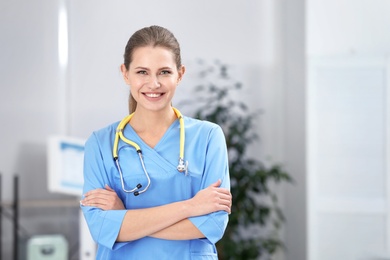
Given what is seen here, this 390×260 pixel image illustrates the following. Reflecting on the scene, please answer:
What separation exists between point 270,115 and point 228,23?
700 millimetres

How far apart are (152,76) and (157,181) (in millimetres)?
204

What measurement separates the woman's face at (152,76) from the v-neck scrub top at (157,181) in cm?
10

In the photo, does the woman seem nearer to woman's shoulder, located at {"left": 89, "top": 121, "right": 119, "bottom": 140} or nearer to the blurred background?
woman's shoulder, located at {"left": 89, "top": 121, "right": 119, "bottom": 140}

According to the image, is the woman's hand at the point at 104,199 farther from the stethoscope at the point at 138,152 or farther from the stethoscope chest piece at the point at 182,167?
the stethoscope chest piece at the point at 182,167

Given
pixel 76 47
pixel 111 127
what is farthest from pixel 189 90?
pixel 111 127

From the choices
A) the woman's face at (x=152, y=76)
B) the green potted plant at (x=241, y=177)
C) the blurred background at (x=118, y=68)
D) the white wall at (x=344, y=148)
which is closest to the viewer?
the woman's face at (x=152, y=76)

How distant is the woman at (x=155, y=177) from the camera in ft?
4.36

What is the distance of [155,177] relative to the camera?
1.36 metres

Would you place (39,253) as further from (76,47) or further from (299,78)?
(299,78)

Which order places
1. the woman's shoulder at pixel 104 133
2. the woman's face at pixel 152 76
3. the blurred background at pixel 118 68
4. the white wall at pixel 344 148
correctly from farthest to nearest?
the blurred background at pixel 118 68
the white wall at pixel 344 148
the woman's shoulder at pixel 104 133
the woman's face at pixel 152 76

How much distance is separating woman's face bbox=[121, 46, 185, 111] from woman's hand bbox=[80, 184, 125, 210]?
18 cm

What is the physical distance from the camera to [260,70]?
16.1ft

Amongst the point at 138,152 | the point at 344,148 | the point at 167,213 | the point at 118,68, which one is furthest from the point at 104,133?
the point at 118,68

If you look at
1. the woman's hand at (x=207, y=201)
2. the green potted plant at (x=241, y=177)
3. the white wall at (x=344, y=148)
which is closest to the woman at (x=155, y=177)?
the woman's hand at (x=207, y=201)
